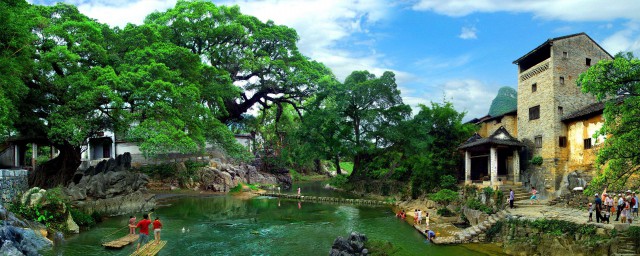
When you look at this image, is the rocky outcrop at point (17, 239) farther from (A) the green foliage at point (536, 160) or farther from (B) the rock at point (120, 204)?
(A) the green foliage at point (536, 160)

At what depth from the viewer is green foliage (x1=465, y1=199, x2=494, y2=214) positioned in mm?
21939

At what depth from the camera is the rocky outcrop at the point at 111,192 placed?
2661 centimetres

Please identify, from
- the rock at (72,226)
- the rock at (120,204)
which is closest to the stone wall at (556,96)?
the rock at (72,226)

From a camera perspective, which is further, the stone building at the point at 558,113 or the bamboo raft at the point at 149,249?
the stone building at the point at 558,113

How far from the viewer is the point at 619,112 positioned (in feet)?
46.2

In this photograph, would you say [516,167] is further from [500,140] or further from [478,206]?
[478,206]

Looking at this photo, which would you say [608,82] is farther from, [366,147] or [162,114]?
[366,147]

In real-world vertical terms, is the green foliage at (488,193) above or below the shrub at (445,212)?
above

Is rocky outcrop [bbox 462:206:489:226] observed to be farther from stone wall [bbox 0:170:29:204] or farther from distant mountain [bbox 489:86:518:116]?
distant mountain [bbox 489:86:518:116]

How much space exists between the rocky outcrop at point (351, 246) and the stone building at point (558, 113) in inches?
603

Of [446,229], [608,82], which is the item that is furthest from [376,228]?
[608,82]

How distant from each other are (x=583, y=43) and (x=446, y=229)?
16457 mm

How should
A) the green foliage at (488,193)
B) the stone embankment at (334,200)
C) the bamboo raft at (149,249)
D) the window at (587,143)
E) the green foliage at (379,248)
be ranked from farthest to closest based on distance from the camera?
the stone embankment at (334,200), the window at (587,143), the green foliage at (488,193), the bamboo raft at (149,249), the green foliage at (379,248)

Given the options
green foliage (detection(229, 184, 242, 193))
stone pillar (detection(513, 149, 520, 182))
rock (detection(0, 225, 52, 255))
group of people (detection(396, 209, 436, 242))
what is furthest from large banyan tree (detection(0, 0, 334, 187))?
stone pillar (detection(513, 149, 520, 182))
